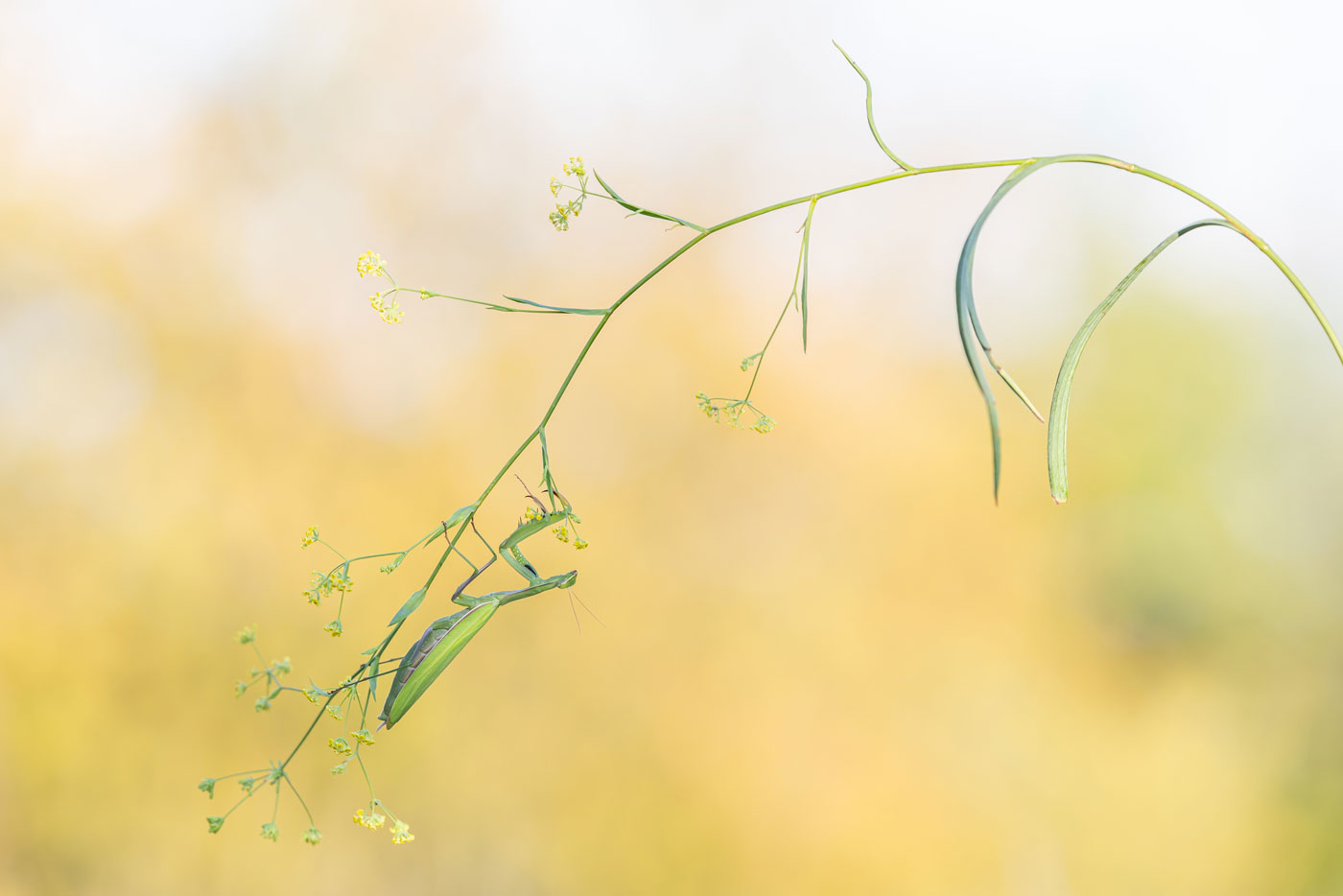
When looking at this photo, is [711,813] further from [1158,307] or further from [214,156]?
[214,156]

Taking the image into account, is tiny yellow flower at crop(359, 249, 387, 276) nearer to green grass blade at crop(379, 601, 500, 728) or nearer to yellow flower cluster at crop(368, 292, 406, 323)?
yellow flower cluster at crop(368, 292, 406, 323)

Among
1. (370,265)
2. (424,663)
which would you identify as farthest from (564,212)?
(424,663)

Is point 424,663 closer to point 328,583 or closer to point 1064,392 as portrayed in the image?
point 328,583

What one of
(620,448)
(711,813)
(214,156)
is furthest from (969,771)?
(214,156)

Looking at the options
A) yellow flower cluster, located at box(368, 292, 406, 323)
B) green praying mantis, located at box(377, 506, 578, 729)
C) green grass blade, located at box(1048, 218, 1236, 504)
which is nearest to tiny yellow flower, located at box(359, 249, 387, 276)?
yellow flower cluster, located at box(368, 292, 406, 323)

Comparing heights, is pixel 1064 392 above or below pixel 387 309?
below

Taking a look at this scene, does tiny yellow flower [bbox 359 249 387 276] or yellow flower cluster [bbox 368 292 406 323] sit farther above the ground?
tiny yellow flower [bbox 359 249 387 276]
